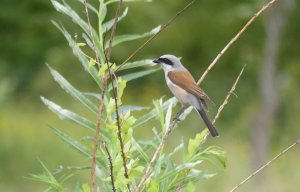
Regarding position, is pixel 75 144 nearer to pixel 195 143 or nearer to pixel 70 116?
pixel 70 116

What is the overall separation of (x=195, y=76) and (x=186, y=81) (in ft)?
42.3

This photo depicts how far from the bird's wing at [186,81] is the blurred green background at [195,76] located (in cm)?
646

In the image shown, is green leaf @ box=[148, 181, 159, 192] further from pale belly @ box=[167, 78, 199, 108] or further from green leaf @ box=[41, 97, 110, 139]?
pale belly @ box=[167, 78, 199, 108]

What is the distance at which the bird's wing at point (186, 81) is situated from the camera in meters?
5.82

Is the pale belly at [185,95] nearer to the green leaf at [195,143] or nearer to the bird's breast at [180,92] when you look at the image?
the bird's breast at [180,92]

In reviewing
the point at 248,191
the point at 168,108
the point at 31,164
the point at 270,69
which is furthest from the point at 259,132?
the point at 168,108

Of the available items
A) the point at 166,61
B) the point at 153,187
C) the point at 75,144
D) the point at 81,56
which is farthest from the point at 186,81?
the point at 153,187

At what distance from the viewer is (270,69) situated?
1484 centimetres

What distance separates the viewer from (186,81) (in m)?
5.92

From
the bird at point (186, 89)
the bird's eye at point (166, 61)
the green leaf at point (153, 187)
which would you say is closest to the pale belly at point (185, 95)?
the bird at point (186, 89)

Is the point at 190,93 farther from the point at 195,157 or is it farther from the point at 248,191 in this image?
the point at 248,191

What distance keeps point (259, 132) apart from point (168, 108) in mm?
11277

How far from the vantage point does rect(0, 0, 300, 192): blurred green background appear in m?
14.2

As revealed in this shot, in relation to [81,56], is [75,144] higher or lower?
lower
